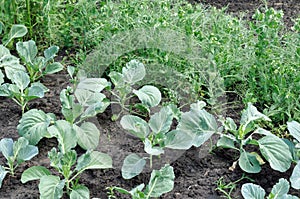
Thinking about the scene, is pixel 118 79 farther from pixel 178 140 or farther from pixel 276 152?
pixel 276 152

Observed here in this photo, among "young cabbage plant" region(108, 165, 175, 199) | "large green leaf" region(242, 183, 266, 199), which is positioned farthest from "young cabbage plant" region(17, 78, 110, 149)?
"large green leaf" region(242, 183, 266, 199)

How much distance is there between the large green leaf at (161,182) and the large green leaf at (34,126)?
2.37 ft

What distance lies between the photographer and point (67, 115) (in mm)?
3348

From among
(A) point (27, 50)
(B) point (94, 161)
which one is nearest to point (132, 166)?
(B) point (94, 161)

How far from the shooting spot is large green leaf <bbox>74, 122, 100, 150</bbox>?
10.9 ft

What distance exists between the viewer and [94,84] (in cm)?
367

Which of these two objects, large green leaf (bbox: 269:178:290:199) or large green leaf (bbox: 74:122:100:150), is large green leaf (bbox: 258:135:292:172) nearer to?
large green leaf (bbox: 269:178:290:199)

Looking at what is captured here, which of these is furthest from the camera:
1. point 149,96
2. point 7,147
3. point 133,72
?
point 133,72

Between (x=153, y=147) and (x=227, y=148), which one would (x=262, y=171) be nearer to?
(x=227, y=148)

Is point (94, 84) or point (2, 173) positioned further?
point (94, 84)

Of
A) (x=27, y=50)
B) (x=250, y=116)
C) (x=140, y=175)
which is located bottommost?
(x=140, y=175)

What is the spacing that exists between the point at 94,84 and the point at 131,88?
23 cm

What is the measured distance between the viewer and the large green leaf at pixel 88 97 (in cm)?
352

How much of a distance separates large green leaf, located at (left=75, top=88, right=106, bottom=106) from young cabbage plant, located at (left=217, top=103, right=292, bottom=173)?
2.49 feet
